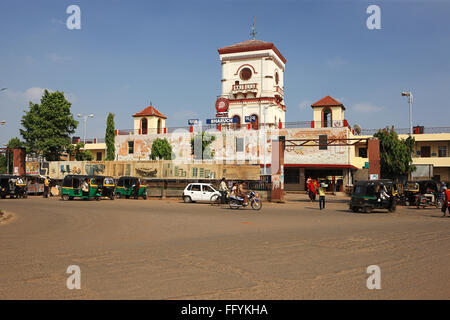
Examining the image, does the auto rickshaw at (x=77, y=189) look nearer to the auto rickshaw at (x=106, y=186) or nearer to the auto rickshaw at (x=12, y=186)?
the auto rickshaw at (x=106, y=186)

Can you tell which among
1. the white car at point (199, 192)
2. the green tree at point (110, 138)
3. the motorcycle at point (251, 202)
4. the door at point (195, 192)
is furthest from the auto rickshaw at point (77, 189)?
the green tree at point (110, 138)

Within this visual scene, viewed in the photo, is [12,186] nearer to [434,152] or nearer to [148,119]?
[148,119]

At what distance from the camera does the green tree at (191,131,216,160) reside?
49156mm

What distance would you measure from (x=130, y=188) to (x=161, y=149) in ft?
60.3

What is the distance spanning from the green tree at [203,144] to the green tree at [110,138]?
1174 cm

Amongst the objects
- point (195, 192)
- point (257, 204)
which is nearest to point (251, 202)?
point (257, 204)

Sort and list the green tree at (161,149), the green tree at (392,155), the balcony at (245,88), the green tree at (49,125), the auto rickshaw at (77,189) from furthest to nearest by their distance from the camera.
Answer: the balcony at (245,88), the green tree at (161,149), the green tree at (49,125), the green tree at (392,155), the auto rickshaw at (77,189)

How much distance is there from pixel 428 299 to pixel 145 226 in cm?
1048

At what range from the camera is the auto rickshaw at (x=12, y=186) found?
3117cm

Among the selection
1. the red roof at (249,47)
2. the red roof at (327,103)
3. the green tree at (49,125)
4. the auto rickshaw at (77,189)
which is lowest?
the auto rickshaw at (77,189)

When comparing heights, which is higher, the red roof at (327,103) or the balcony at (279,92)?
the balcony at (279,92)

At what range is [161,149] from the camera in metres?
50.5
